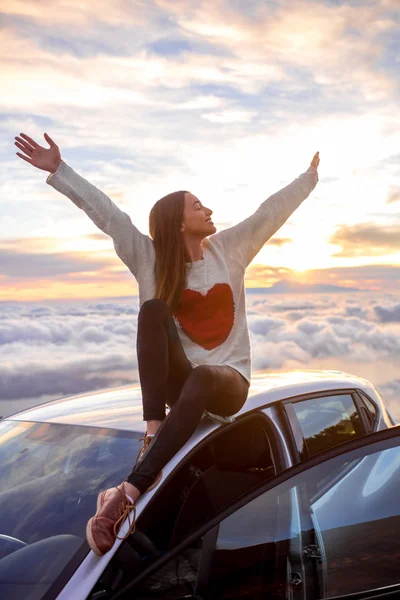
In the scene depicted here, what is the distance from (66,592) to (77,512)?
0.36m

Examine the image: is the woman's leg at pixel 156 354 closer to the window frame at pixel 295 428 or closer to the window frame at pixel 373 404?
the window frame at pixel 295 428

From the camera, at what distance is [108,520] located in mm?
2176

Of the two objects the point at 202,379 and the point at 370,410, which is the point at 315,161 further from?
the point at 202,379

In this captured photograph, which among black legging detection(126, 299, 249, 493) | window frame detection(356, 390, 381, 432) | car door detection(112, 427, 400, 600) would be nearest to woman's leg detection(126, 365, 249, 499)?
black legging detection(126, 299, 249, 493)

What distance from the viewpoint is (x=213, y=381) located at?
2.73m

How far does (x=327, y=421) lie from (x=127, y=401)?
0.96 metres

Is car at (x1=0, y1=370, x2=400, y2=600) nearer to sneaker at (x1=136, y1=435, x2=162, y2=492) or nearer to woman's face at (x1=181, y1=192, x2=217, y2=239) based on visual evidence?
sneaker at (x1=136, y1=435, x2=162, y2=492)

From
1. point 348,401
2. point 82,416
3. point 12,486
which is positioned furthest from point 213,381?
point 348,401

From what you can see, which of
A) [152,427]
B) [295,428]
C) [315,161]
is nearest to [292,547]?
[152,427]

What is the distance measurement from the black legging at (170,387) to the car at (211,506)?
0.06 metres

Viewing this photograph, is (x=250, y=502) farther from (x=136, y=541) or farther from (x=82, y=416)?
(x=82, y=416)

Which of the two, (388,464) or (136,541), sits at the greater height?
(388,464)

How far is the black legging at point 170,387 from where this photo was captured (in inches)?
95.4

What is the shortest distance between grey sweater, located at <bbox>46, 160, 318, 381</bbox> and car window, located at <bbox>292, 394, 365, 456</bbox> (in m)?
0.33
